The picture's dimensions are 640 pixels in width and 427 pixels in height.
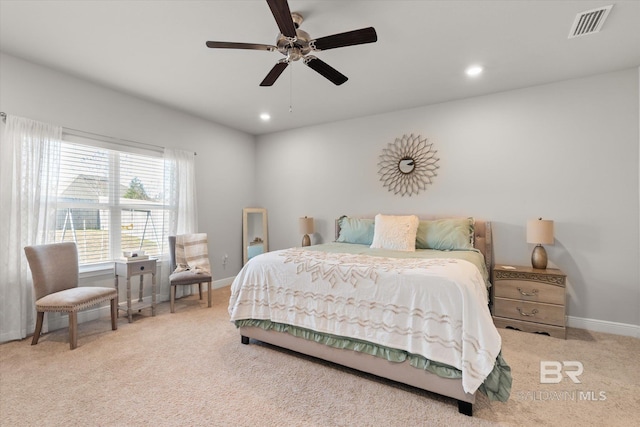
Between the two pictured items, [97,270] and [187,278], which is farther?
[187,278]

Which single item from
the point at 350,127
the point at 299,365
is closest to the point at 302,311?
the point at 299,365

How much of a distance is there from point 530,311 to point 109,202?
487 cm

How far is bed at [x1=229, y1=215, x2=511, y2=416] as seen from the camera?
1677 millimetres

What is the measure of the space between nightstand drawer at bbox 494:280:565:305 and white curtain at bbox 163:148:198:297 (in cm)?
406

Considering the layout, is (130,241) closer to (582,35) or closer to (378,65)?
(378,65)

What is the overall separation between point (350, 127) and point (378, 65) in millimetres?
1649

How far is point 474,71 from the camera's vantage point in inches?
116

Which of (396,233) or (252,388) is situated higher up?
(396,233)

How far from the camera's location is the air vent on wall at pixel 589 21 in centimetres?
206

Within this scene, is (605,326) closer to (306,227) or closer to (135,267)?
(306,227)

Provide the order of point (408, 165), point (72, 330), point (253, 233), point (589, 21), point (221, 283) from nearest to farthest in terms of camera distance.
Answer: point (589, 21), point (72, 330), point (408, 165), point (221, 283), point (253, 233)

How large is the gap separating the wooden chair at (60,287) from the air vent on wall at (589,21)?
4.72 metres

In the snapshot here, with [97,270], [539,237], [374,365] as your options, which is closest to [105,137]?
[97,270]

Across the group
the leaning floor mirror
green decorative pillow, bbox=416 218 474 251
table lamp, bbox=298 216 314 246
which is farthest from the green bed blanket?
the leaning floor mirror
